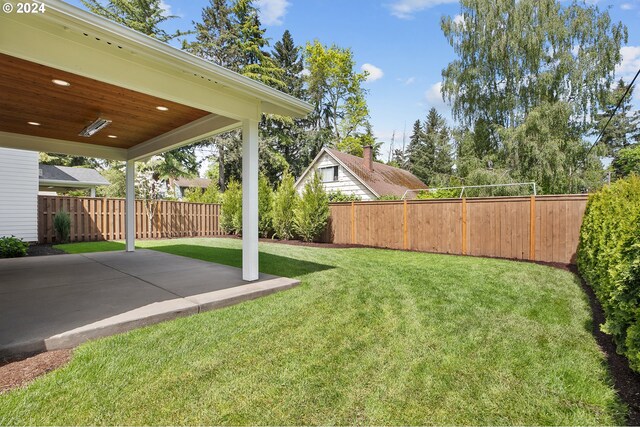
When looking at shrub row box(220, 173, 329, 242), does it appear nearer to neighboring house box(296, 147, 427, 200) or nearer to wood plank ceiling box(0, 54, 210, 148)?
neighboring house box(296, 147, 427, 200)

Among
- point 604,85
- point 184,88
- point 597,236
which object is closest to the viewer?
point 184,88

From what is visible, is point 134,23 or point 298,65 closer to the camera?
point 134,23

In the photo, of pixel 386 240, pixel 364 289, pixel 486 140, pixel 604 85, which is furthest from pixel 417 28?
pixel 364 289

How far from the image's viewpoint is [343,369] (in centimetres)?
234

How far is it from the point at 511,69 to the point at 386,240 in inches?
370

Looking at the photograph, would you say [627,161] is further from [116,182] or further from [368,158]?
[116,182]

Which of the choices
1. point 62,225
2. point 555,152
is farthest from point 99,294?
point 555,152

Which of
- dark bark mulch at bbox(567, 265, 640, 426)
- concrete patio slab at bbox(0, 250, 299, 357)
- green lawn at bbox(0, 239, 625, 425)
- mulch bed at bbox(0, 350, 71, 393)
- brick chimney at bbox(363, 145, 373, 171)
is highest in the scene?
brick chimney at bbox(363, 145, 373, 171)

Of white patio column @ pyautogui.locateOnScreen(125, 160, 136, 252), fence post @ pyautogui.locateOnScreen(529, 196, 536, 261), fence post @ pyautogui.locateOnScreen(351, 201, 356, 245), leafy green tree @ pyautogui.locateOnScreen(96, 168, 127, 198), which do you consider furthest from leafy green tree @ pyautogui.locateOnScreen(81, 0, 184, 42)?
fence post @ pyautogui.locateOnScreen(529, 196, 536, 261)

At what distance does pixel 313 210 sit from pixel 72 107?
7041 millimetres

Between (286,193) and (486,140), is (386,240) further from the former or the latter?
(486,140)

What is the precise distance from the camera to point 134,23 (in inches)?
637

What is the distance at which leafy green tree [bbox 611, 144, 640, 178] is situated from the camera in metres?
28.6

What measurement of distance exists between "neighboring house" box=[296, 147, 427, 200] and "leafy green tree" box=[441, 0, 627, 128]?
205 inches
